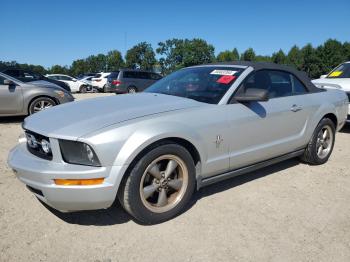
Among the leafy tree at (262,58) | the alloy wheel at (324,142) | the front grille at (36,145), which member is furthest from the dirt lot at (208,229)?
the leafy tree at (262,58)

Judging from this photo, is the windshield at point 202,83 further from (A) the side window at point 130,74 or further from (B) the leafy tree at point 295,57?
(B) the leafy tree at point 295,57

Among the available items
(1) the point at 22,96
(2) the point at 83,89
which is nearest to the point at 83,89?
(2) the point at 83,89

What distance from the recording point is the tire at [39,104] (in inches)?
313

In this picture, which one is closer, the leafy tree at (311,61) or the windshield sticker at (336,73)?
the windshield sticker at (336,73)

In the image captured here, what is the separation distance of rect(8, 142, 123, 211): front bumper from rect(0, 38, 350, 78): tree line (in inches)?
2626

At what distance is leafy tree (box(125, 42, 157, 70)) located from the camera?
7344cm

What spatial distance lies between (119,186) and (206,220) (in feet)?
3.01

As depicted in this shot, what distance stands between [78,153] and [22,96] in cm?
601

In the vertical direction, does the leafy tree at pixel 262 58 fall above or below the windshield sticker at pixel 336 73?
above

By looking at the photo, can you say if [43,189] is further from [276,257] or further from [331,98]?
[331,98]

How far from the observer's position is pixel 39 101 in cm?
801

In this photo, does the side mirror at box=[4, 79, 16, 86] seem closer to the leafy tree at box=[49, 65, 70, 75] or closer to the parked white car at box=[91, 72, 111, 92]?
the parked white car at box=[91, 72, 111, 92]

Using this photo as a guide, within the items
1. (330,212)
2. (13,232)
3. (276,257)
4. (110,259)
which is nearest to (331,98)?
(330,212)

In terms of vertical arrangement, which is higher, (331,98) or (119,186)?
(331,98)
